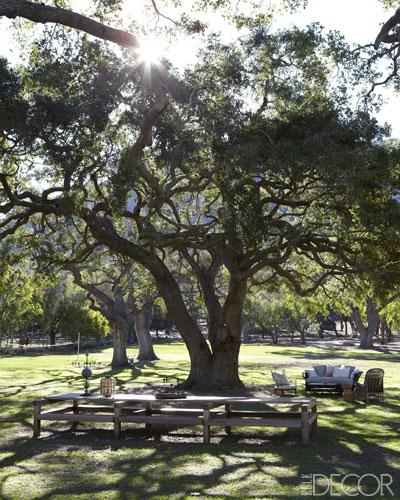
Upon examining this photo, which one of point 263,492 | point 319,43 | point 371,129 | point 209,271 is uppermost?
point 319,43

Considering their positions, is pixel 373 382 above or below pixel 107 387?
below

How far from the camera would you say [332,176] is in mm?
13898

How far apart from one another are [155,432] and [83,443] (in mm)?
1751

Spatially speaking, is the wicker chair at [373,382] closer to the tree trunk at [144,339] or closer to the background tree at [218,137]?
the background tree at [218,137]

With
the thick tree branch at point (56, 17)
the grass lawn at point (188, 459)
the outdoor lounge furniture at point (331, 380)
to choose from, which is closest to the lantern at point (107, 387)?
the grass lawn at point (188, 459)

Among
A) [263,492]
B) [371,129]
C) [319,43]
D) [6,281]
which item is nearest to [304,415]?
[263,492]

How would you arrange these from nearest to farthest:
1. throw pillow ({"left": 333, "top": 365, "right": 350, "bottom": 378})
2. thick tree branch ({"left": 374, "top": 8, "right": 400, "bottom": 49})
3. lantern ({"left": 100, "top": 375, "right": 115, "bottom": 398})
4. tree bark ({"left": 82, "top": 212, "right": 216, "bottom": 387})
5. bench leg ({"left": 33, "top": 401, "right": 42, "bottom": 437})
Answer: thick tree branch ({"left": 374, "top": 8, "right": 400, "bottom": 49}) < bench leg ({"left": 33, "top": 401, "right": 42, "bottom": 437}) < lantern ({"left": 100, "top": 375, "right": 115, "bottom": 398}) < tree bark ({"left": 82, "top": 212, "right": 216, "bottom": 387}) < throw pillow ({"left": 333, "top": 365, "right": 350, "bottom": 378})

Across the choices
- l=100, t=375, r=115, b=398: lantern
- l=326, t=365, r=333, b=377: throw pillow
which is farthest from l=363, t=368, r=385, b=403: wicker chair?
l=100, t=375, r=115, b=398: lantern

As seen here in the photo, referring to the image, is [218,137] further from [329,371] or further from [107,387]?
[329,371]

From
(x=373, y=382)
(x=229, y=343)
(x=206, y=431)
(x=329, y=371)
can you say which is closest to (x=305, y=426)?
(x=206, y=431)

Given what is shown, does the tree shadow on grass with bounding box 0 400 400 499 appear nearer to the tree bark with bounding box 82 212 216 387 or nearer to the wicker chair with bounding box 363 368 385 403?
the wicker chair with bounding box 363 368 385 403

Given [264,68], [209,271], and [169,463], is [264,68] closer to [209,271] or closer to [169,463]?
[209,271]

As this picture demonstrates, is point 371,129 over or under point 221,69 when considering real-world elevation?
under

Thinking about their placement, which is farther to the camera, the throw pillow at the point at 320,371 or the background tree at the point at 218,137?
the throw pillow at the point at 320,371
